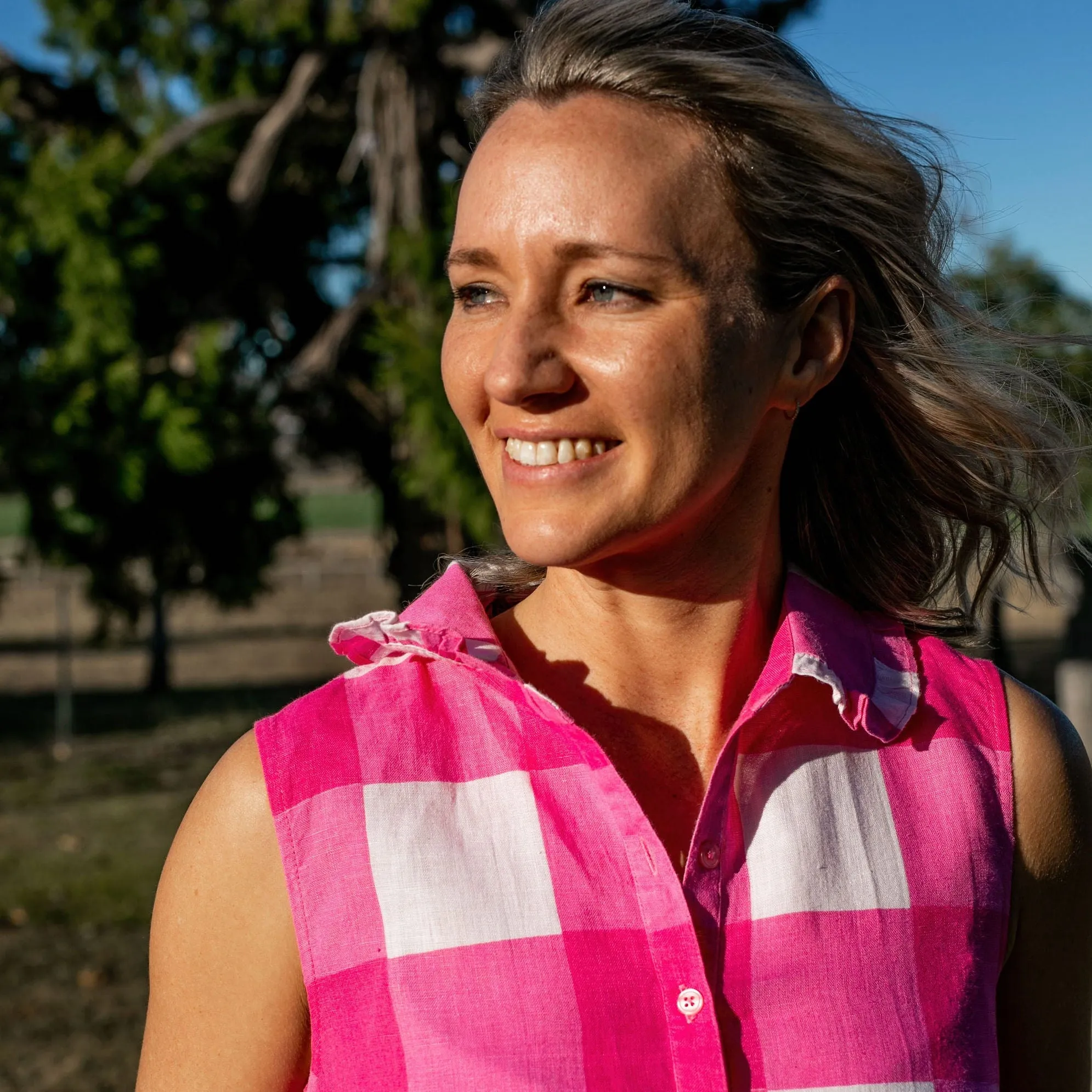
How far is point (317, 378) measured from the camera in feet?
22.9

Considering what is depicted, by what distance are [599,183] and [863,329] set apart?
49 centimetres

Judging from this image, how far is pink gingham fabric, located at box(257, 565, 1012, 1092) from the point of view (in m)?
1.22

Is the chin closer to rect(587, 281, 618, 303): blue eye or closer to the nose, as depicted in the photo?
the nose

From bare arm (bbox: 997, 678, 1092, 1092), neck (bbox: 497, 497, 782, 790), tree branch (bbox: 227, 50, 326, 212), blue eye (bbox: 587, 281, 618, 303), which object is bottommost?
bare arm (bbox: 997, 678, 1092, 1092)

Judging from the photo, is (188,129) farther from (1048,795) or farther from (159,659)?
(159,659)

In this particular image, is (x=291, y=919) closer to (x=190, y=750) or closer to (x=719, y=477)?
(x=719, y=477)

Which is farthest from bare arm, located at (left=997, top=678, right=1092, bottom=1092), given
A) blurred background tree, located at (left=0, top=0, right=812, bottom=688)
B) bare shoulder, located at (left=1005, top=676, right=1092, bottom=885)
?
blurred background tree, located at (left=0, top=0, right=812, bottom=688)

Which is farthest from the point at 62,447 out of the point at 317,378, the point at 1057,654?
the point at 1057,654

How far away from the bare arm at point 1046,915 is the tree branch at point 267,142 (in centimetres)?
612

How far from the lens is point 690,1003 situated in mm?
1229

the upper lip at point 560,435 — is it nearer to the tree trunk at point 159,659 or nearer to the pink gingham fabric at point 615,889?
the pink gingham fabric at point 615,889

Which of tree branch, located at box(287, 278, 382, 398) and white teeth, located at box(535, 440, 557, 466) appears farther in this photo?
tree branch, located at box(287, 278, 382, 398)

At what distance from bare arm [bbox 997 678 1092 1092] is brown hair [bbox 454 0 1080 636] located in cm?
26

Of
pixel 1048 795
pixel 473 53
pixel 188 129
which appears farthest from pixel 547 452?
pixel 188 129
